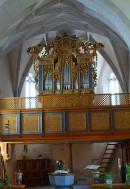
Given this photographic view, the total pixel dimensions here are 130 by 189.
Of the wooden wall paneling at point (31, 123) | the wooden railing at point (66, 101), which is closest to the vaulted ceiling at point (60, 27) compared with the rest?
the wooden railing at point (66, 101)

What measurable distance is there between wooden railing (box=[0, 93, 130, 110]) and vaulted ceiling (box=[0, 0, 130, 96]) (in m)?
3.39

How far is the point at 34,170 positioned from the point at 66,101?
303 inches

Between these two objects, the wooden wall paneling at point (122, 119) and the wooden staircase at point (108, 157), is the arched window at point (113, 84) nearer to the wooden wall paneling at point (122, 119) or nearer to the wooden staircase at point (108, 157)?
the wooden staircase at point (108, 157)

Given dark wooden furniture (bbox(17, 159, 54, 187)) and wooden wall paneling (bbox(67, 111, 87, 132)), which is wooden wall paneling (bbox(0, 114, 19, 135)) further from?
dark wooden furniture (bbox(17, 159, 54, 187))

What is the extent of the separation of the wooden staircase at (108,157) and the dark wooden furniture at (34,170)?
3.84 m

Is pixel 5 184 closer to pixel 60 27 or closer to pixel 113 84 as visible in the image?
pixel 60 27

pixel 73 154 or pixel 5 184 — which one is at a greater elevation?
pixel 73 154

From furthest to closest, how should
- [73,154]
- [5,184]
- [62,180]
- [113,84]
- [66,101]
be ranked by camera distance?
[113,84] → [73,154] → [62,180] → [66,101] → [5,184]

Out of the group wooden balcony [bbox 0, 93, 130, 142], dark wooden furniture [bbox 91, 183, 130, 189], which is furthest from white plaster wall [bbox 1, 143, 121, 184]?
dark wooden furniture [bbox 91, 183, 130, 189]

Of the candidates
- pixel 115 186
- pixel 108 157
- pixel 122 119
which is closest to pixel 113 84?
pixel 108 157

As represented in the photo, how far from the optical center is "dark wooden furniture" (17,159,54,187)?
26391 mm

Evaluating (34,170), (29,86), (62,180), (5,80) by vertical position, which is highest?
(29,86)

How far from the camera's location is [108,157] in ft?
87.0

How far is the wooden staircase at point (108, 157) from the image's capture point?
25.9 metres
